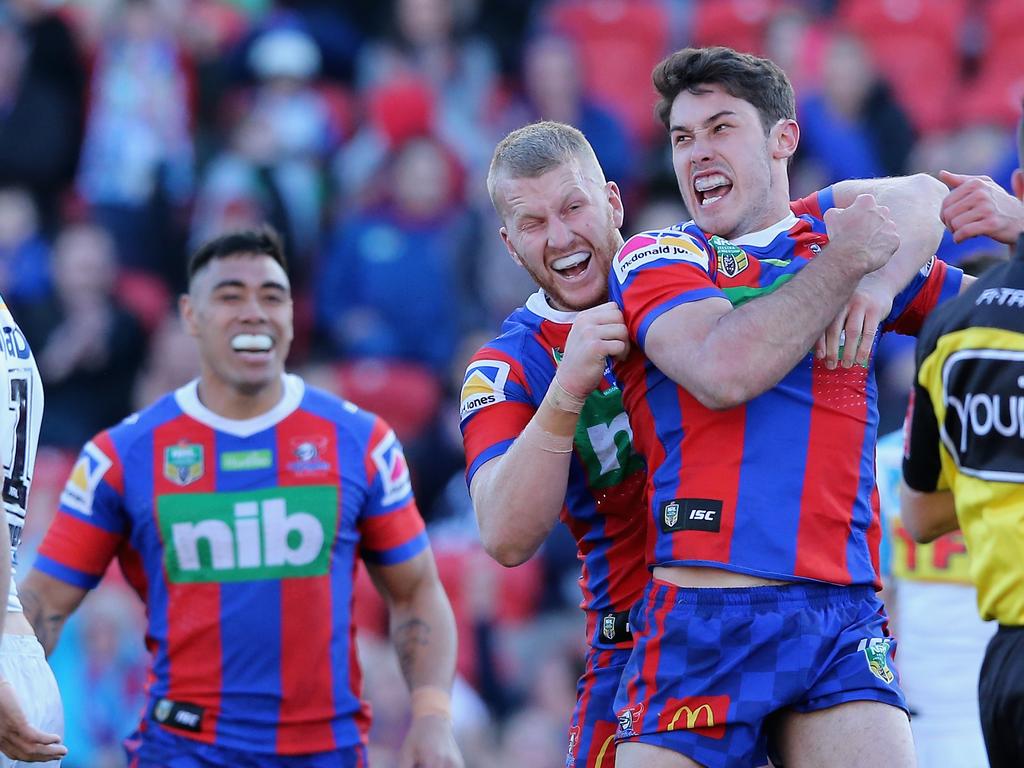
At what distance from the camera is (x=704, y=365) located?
3.89m

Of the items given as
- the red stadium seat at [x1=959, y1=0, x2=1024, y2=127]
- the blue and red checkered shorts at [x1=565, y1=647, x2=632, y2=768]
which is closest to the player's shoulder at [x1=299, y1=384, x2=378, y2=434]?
the blue and red checkered shorts at [x1=565, y1=647, x2=632, y2=768]

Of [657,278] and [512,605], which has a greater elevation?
[657,278]

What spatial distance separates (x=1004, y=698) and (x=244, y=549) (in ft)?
10.3

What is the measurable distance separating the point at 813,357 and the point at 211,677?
284cm

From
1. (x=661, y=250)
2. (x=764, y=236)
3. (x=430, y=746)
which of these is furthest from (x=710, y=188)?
(x=430, y=746)

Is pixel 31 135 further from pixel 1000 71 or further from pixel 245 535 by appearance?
pixel 1000 71

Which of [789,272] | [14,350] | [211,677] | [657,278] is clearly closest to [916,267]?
[789,272]

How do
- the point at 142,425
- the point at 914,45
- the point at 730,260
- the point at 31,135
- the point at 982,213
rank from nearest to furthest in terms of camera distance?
the point at 982,213
the point at 730,260
the point at 142,425
the point at 31,135
the point at 914,45

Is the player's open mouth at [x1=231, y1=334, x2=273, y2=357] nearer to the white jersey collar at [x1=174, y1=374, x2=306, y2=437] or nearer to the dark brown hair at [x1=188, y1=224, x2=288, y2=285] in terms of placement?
the white jersey collar at [x1=174, y1=374, x2=306, y2=437]

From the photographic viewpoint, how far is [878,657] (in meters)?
3.96

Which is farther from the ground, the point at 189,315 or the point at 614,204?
the point at 614,204

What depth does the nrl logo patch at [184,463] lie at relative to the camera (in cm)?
608

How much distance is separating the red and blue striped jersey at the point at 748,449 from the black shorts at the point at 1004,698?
40 centimetres

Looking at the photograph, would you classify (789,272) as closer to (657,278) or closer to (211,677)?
(657,278)
